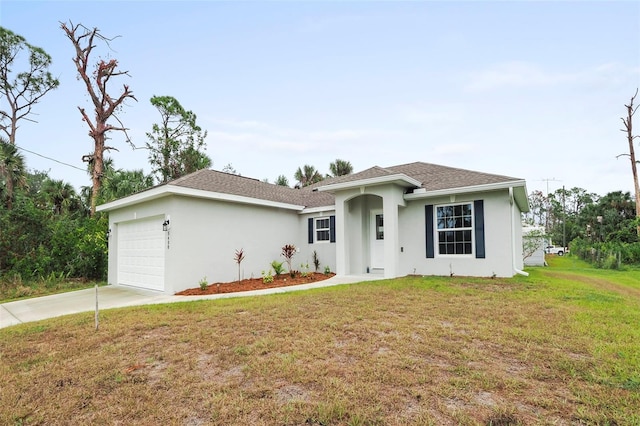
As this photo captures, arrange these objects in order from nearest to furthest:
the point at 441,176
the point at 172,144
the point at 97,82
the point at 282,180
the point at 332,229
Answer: the point at 441,176 < the point at 332,229 < the point at 97,82 < the point at 172,144 < the point at 282,180

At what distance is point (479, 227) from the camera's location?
993cm

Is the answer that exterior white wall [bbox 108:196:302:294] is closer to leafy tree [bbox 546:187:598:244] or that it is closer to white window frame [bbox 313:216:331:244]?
white window frame [bbox 313:216:331:244]

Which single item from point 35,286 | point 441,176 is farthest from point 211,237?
point 441,176

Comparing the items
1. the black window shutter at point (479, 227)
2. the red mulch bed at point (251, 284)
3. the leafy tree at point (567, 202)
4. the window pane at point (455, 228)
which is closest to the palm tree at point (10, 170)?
the red mulch bed at point (251, 284)

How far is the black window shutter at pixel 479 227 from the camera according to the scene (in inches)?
390

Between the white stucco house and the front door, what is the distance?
0.04 metres

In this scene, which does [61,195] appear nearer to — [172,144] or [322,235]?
[172,144]

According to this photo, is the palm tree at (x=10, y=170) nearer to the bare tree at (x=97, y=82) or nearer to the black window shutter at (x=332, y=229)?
the bare tree at (x=97, y=82)

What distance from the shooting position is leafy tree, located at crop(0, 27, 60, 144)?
71.9 ft

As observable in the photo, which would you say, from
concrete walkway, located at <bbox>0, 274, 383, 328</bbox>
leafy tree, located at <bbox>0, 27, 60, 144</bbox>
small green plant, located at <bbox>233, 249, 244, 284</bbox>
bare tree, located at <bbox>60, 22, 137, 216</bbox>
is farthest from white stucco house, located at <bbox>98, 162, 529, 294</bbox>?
leafy tree, located at <bbox>0, 27, 60, 144</bbox>

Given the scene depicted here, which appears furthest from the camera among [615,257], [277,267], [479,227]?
[615,257]

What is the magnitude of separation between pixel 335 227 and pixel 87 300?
8202 millimetres

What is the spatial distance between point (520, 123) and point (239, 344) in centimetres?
1654

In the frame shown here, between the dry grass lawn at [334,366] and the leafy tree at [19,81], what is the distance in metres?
23.9
